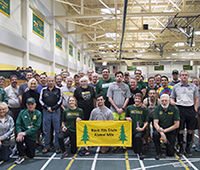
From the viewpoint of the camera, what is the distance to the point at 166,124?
423 centimetres

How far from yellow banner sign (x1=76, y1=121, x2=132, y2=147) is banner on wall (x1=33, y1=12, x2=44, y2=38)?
7296 millimetres

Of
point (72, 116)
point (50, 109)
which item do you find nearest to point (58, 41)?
point (50, 109)

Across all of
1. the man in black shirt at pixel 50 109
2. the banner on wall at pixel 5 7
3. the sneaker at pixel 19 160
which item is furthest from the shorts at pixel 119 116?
the banner on wall at pixel 5 7

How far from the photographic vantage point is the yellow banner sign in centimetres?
436

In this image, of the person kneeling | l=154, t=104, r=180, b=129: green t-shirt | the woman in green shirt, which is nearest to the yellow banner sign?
the woman in green shirt

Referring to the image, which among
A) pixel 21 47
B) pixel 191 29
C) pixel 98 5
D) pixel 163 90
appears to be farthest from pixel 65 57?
pixel 163 90

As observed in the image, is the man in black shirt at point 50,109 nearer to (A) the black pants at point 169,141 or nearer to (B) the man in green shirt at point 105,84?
(B) the man in green shirt at point 105,84

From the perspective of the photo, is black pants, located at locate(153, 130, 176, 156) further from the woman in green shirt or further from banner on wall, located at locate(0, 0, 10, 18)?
banner on wall, located at locate(0, 0, 10, 18)

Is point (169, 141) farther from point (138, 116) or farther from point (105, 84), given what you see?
point (105, 84)

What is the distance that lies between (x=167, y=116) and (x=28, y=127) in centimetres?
356

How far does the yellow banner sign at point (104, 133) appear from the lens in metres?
4.36

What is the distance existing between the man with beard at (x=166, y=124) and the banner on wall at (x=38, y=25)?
823cm

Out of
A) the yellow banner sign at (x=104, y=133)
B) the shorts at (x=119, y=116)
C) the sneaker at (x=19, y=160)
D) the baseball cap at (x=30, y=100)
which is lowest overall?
the sneaker at (x=19, y=160)

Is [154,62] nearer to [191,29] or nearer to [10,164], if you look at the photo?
[191,29]
